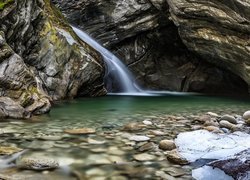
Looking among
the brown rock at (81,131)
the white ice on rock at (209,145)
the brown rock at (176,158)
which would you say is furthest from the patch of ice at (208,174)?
the brown rock at (81,131)

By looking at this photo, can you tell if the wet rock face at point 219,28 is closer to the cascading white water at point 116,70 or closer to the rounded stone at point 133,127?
the cascading white water at point 116,70

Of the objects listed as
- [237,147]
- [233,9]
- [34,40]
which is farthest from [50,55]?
[237,147]

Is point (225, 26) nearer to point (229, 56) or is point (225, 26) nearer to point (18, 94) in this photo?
point (229, 56)

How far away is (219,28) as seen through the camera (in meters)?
13.0

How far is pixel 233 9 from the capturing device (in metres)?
11.6

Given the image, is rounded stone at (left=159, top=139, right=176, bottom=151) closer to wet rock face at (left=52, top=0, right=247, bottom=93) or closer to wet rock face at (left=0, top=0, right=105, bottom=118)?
wet rock face at (left=0, top=0, right=105, bottom=118)

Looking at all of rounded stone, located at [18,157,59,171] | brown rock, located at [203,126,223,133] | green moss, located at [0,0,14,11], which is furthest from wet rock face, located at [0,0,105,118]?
brown rock, located at [203,126,223,133]

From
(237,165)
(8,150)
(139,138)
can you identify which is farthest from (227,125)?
(8,150)

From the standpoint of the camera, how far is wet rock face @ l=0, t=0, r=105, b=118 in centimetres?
827

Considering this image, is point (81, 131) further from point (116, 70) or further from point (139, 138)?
point (116, 70)

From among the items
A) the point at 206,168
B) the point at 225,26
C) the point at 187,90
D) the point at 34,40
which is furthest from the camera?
the point at 187,90

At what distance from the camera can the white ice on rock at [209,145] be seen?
4.36m

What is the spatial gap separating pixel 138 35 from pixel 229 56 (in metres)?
5.90

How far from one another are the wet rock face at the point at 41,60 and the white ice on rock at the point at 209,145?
13.4 feet
